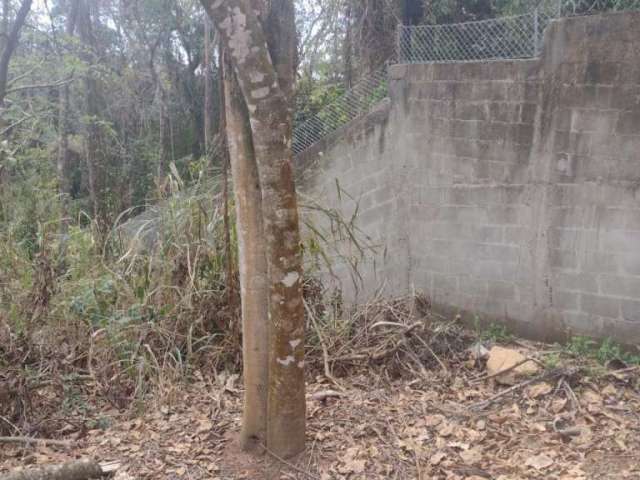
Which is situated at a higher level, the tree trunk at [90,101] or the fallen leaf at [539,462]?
the tree trunk at [90,101]

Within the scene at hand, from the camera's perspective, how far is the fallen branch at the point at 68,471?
2.99 m

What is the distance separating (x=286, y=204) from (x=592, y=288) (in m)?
3.45

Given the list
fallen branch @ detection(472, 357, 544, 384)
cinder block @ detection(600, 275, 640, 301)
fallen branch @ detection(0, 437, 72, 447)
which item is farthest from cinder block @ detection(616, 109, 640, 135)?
fallen branch @ detection(0, 437, 72, 447)

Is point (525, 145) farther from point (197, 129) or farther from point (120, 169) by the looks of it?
point (197, 129)

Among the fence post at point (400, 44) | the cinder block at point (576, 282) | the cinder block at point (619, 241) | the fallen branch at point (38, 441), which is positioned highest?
the fence post at point (400, 44)

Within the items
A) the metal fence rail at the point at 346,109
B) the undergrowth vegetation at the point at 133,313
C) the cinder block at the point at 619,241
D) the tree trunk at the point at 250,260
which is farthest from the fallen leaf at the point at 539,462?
A: the metal fence rail at the point at 346,109

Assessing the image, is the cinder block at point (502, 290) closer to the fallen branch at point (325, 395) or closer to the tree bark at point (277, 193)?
the fallen branch at point (325, 395)

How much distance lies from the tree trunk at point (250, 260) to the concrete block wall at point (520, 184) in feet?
9.14

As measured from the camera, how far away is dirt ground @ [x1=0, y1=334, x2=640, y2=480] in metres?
3.30

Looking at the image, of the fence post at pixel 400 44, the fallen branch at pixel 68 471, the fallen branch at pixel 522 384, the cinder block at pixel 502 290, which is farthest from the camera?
the fence post at pixel 400 44

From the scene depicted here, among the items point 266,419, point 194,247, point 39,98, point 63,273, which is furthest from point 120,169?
point 266,419

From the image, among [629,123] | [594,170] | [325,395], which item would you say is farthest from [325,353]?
[629,123]

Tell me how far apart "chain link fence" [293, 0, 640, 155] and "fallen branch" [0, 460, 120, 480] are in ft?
14.4

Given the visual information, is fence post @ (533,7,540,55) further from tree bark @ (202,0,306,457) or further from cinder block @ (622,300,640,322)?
tree bark @ (202,0,306,457)
